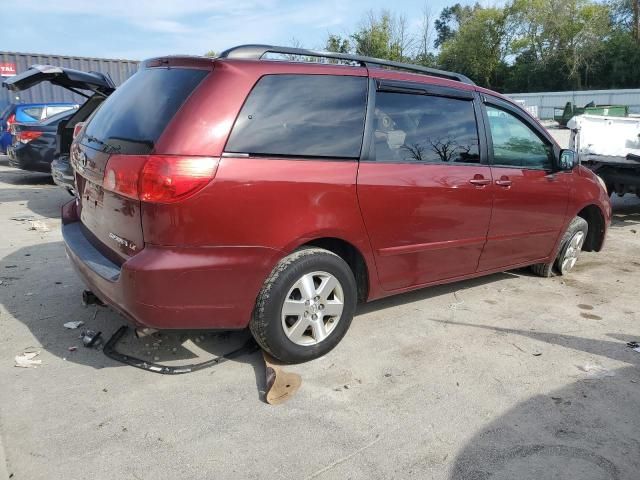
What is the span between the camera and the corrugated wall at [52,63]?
55.6ft

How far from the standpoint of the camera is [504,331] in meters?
4.09

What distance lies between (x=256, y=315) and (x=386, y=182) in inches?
47.8

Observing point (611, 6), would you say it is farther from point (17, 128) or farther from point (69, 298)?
point (69, 298)

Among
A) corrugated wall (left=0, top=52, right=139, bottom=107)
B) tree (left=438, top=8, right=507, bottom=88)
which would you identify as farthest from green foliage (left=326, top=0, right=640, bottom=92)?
corrugated wall (left=0, top=52, right=139, bottom=107)

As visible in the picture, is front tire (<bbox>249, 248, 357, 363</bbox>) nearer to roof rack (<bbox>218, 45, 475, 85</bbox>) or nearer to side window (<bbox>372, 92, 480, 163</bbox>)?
side window (<bbox>372, 92, 480, 163</bbox>)

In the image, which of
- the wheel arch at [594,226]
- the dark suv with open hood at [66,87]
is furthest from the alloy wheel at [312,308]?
the dark suv with open hood at [66,87]

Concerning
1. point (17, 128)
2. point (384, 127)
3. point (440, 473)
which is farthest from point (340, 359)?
point (17, 128)

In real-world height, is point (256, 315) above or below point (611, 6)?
below

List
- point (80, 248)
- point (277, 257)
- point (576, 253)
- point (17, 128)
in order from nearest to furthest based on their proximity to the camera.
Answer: point (277, 257) < point (80, 248) < point (576, 253) < point (17, 128)

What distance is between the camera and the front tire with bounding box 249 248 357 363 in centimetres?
320

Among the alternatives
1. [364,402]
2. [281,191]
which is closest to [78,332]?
[281,191]

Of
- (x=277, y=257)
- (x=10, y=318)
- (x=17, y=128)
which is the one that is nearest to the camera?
Result: (x=277, y=257)

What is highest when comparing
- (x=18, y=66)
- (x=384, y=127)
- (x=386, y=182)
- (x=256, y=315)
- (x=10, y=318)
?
(x=18, y=66)

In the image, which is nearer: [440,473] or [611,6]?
[440,473]
